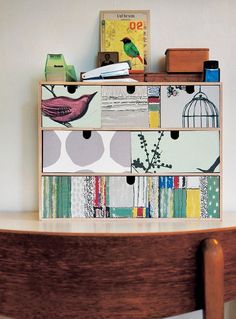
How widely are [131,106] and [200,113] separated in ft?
0.63

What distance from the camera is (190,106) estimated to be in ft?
4.00

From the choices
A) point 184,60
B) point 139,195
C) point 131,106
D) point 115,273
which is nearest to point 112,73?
point 131,106

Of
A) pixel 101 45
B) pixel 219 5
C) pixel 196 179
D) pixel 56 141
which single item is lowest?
pixel 196 179

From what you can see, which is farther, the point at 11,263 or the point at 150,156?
the point at 150,156

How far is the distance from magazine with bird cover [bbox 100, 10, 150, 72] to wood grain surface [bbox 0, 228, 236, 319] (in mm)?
805

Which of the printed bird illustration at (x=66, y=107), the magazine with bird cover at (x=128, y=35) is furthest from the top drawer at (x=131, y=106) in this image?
the magazine with bird cover at (x=128, y=35)

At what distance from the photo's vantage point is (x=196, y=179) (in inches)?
48.0

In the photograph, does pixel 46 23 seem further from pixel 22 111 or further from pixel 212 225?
pixel 212 225

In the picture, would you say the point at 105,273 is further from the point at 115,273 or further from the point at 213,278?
the point at 213,278

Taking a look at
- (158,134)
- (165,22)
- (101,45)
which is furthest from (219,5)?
(158,134)

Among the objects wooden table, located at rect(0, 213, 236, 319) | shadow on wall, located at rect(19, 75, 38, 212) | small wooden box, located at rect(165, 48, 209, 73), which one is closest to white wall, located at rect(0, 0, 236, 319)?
shadow on wall, located at rect(19, 75, 38, 212)

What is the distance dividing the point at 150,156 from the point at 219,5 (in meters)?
0.56

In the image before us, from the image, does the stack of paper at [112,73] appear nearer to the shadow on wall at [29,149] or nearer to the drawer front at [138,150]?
the drawer front at [138,150]

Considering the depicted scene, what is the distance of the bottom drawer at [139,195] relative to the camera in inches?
48.0
